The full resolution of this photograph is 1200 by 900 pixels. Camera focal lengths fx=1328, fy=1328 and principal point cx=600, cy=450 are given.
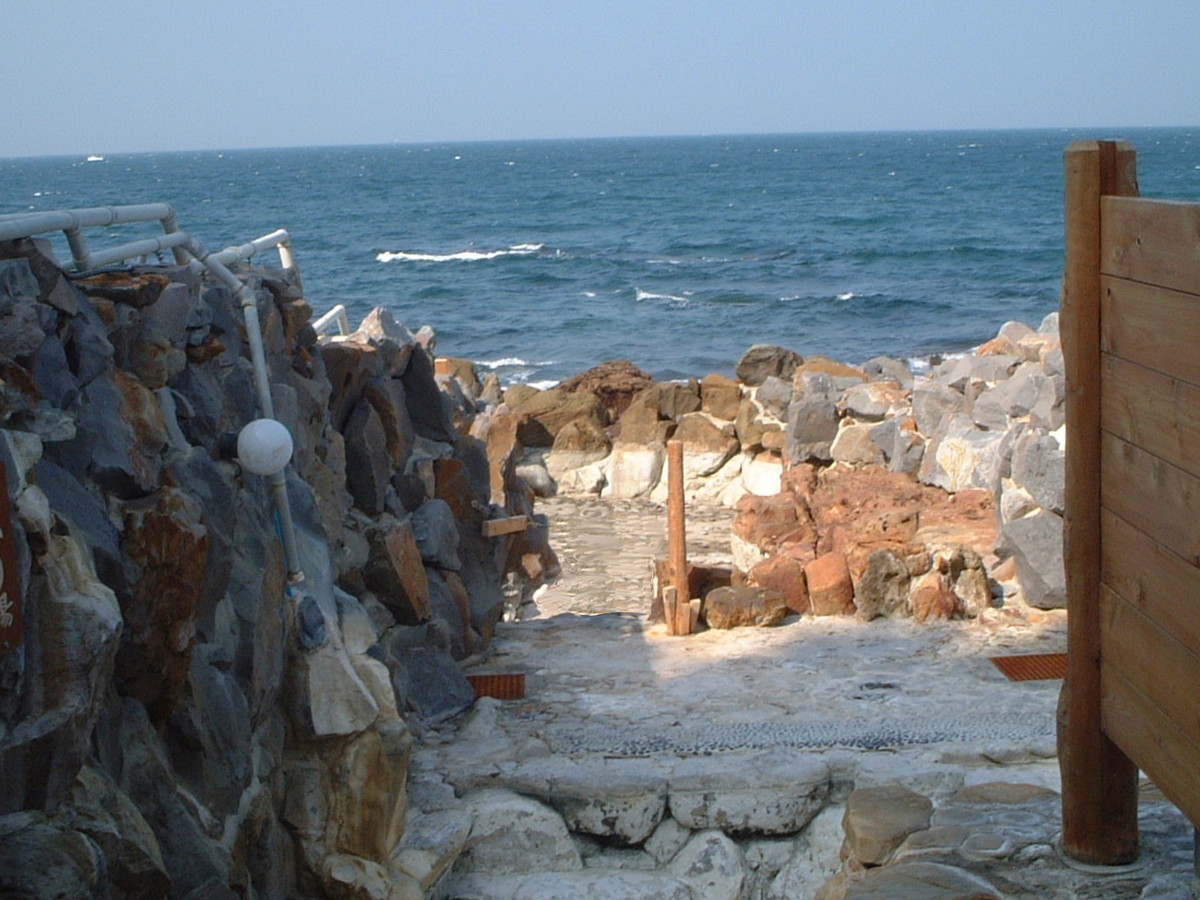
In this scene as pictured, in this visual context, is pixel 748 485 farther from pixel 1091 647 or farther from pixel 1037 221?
pixel 1037 221

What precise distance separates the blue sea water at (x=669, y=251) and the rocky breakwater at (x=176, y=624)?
13115mm

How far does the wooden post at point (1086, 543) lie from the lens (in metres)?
3.38

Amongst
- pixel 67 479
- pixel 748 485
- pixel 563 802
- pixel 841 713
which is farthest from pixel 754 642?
pixel 748 485

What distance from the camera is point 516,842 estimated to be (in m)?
5.21

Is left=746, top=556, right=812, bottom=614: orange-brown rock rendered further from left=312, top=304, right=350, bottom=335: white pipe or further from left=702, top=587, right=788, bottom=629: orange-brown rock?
left=312, top=304, right=350, bottom=335: white pipe

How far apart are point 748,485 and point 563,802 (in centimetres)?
1059

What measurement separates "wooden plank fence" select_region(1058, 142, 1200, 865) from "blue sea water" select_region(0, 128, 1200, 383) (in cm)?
1565

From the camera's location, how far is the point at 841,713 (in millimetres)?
6473

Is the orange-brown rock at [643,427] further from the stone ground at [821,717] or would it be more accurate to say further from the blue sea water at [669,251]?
the stone ground at [821,717]

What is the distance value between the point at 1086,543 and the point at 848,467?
10.8m

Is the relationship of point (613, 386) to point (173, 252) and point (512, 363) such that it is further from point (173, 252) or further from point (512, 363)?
point (173, 252)

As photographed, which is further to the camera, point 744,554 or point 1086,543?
point 744,554

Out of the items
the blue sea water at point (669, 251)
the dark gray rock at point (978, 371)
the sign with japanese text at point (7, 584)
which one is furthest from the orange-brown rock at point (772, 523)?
the blue sea water at point (669, 251)

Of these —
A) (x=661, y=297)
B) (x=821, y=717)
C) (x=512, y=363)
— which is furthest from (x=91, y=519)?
(x=661, y=297)
